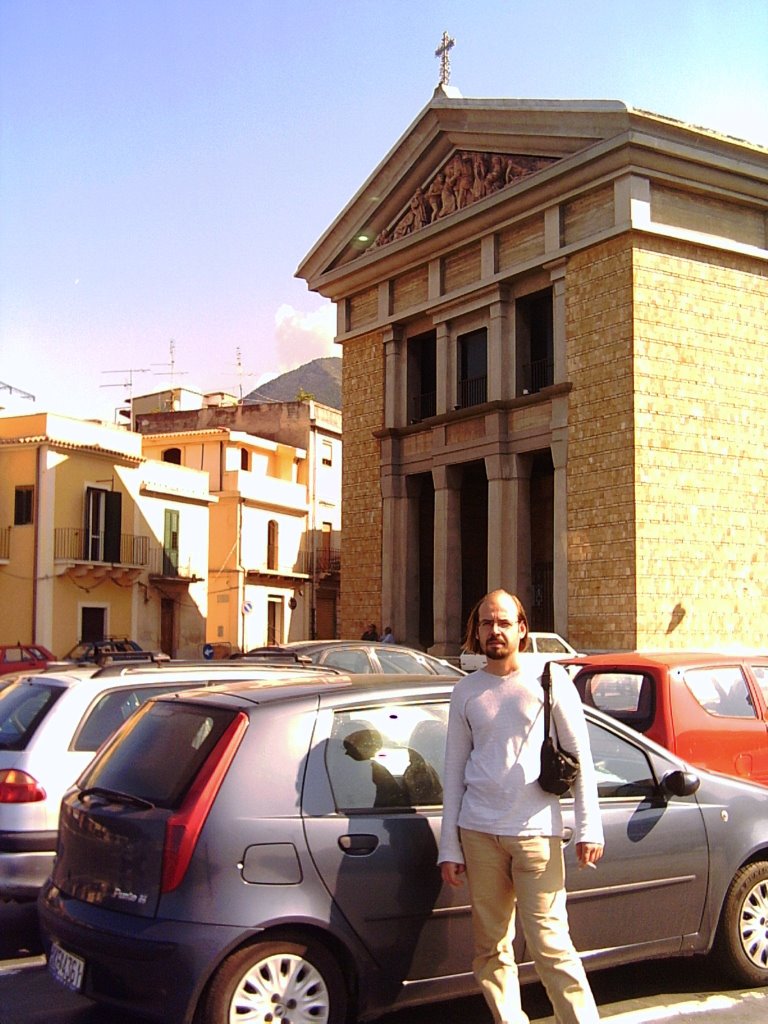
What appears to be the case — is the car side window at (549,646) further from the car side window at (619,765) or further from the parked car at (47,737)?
the car side window at (619,765)

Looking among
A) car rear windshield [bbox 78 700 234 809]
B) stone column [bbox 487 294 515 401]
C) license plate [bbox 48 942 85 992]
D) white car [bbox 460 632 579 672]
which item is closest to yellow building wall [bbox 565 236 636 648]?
white car [bbox 460 632 579 672]

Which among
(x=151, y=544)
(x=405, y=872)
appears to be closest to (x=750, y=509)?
(x=151, y=544)

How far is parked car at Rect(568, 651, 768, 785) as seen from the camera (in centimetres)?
770

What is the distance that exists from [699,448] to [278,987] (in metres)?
21.8

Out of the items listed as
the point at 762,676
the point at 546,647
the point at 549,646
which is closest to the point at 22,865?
the point at 762,676

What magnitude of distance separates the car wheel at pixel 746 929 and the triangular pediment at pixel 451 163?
21150mm

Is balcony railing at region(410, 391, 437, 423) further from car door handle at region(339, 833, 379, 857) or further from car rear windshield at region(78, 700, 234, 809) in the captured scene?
car door handle at region(339, 833, 379, 857)

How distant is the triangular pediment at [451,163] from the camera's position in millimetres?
26047

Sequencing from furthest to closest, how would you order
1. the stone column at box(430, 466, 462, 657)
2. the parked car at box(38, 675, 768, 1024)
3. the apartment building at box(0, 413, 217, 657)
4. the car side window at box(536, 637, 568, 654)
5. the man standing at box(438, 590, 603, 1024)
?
1. the apartment building at box(0, 413, 217, 657)
2. the stone column at box(430, 466, 462, 657)
3. the car side window at box(536, 637, 568, 654)
4. the man standing at box(438, 590, 603, 1024)
5. the parked car at box(38, 675, 768, 1024)

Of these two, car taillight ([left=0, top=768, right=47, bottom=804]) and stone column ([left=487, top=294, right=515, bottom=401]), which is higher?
stone column ([left=487, top=294, right=515, bottom=401])

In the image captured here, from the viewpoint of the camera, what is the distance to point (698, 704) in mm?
7855

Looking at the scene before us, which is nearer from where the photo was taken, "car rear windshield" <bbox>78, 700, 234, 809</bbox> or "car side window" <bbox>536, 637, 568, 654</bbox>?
"car rear windshield" <bbox>78, 700, 234, 809</bbox>

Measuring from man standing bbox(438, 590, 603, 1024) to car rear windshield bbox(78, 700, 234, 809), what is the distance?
99cm

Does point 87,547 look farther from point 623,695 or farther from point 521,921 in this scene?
point 521,921
